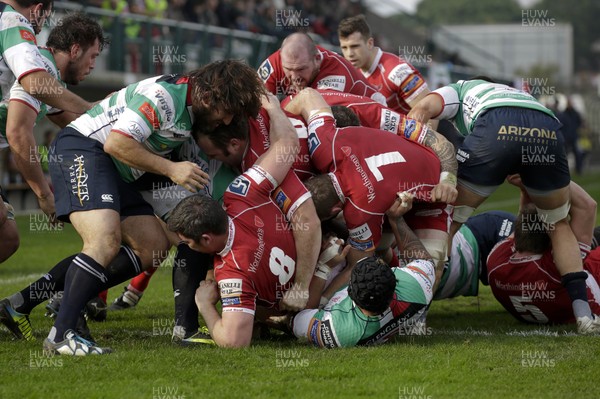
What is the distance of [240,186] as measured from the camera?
252 inches

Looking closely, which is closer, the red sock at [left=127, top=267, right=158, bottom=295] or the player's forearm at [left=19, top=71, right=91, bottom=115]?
the player's forearm at [left=19, top=71, right=91, bottom=115]

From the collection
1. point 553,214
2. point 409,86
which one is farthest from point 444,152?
point 409,86

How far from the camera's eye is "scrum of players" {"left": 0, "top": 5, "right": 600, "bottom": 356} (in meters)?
6.15

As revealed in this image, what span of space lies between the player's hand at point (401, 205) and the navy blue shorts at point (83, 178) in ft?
6.36

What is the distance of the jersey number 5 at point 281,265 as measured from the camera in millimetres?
6273

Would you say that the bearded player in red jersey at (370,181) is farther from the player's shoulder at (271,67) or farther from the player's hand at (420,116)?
the player's shoulder at (271,67)

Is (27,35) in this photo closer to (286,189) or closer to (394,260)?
(286,189)

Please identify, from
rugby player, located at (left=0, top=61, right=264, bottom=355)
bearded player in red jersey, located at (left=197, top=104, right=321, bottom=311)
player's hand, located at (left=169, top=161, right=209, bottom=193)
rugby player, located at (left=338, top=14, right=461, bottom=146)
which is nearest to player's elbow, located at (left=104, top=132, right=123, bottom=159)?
rugby player, located at (left=0, top=61, right=264, bottom=355)

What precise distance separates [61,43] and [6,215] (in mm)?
1455

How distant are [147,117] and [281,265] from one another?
53.0 inches

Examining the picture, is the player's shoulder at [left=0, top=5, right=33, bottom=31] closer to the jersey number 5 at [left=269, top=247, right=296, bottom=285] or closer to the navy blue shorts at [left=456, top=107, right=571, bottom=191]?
the jersey number 5 at [left=269, top=247, right=296, bottom=285]

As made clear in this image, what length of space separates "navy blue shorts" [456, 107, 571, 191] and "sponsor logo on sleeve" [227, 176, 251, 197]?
1.92m

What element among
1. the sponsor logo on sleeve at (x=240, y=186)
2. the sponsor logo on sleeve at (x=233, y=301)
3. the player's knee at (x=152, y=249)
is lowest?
the sponsor logo on sleeve at (x=233, y=301)

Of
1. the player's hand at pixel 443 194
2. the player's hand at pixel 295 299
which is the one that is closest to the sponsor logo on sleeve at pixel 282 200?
Result: the player's hand at pixel 295 299
